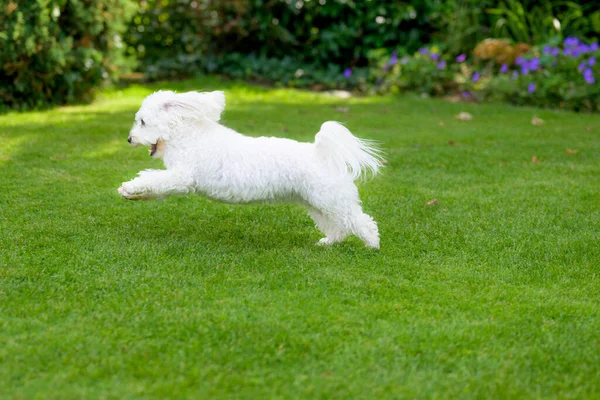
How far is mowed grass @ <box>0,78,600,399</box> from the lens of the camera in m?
2.91

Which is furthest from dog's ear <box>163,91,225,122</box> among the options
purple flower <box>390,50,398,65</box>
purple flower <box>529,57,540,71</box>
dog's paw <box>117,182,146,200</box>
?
purple flower <box>390,50,398,65</box>

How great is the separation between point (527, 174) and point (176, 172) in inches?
140

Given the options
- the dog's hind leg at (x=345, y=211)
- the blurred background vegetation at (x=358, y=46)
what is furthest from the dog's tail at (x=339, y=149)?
the blurred background vegetation at (x=358, y=46)

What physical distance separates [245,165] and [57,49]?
16.4ft

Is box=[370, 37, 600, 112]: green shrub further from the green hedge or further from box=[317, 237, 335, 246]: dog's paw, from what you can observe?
box=[317, 237, 335, 246]: dog's paw

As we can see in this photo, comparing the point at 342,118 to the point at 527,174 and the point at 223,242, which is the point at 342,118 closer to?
the point at 527,174

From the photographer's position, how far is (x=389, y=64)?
11516 mm

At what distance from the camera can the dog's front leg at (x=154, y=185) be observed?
428 centimetres

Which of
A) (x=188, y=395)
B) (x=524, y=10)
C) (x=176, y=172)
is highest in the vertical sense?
(x=524, y=10)

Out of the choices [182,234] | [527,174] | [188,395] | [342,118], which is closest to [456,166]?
[527,174]

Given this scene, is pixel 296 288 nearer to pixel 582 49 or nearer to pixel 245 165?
pixel 245 165

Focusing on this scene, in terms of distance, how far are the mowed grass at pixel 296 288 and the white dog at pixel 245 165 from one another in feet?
1.00

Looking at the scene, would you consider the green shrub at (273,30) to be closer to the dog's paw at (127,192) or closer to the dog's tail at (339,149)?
the dog's paw at (127,192)

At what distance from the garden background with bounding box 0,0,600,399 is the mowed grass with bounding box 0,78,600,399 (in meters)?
0.01
